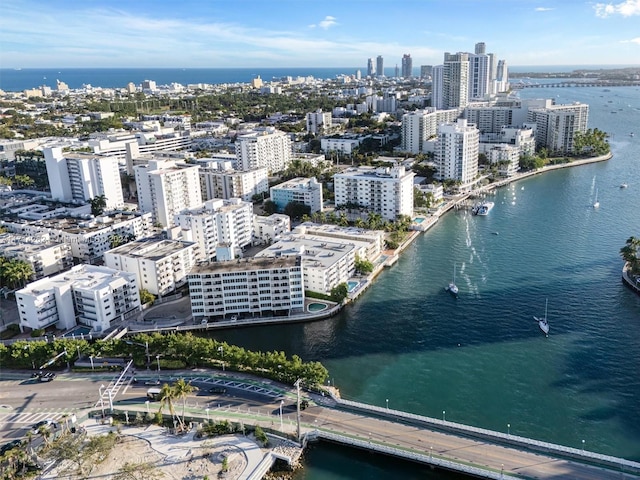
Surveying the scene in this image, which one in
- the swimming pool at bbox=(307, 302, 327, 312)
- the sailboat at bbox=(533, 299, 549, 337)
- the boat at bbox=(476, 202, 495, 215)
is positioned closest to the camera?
the sailboat at bbox=(533, 299, 549, 337)

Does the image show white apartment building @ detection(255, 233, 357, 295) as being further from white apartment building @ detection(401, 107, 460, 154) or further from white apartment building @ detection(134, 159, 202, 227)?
white apartment building @ detection(401, 107, 460, 154)

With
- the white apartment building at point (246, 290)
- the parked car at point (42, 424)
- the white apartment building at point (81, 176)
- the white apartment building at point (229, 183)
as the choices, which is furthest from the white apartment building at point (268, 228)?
the parked car at point (42, 424)

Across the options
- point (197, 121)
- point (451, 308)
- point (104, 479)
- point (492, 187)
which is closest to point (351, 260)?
point (451, 308)

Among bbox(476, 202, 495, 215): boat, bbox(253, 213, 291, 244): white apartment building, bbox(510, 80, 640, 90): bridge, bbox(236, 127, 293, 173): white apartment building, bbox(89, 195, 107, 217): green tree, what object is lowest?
bbox(476, 202, 495, 215): boat

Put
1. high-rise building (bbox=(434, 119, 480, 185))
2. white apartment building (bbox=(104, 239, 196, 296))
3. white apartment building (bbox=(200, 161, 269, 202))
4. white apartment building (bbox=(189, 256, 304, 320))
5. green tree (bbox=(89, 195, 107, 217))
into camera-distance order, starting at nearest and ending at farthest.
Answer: white apartment building (bbox=(189, 256, 304, 320)), white apartment building (bbox=(104, 239, 196, 296)), green tree (bbox=(89, 195, 107, 217)), white apartment building (bbox=(200, 161, 269, 202)), high-rise building (bbox=(434, 119, 480, 185))

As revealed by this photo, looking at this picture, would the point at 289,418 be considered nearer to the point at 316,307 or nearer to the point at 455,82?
the point at 316,307

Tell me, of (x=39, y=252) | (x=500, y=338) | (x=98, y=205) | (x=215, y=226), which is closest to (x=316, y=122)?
(x=98, y=205)

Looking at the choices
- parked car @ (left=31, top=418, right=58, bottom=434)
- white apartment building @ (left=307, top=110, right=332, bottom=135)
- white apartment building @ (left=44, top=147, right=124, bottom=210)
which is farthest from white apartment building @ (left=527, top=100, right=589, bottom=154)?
parked car @ (left=31, top=418, right=58, bottom=434)

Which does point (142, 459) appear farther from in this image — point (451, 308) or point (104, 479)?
point (451, 308)
